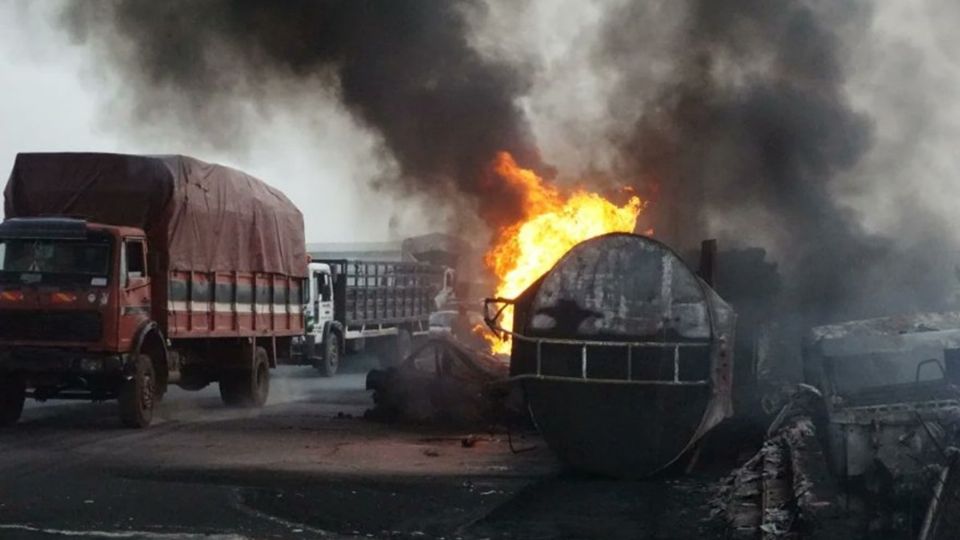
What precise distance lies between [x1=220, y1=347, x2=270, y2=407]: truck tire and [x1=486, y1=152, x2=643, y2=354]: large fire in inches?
166

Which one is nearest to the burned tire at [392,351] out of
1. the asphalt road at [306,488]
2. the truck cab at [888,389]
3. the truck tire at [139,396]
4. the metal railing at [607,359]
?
the asphalt road at [306,488]

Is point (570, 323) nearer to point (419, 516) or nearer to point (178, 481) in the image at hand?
point (419, 516)

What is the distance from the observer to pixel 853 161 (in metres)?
24.6

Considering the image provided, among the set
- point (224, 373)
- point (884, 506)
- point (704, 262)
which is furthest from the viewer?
point (224, 373)

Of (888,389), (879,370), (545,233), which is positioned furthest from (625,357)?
(545,233)

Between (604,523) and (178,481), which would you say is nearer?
(604,523)

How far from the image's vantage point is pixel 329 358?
83.1ft

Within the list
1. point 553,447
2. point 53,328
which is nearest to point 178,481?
point 553,447

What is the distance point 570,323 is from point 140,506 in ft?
13.5

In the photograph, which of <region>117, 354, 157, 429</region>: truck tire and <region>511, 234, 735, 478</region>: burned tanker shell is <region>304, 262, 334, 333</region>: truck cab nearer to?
<region>117, 354, 157, 429</region>: truck tire

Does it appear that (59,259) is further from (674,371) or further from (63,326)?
(674,371)

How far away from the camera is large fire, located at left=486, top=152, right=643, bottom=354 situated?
69.9ft

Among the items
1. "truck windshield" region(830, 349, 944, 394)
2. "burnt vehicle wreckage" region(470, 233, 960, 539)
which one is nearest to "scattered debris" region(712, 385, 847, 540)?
"burnt vehicle wreckage" region(470, 233, 960, 539)

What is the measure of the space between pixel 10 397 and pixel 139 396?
1661 mm
